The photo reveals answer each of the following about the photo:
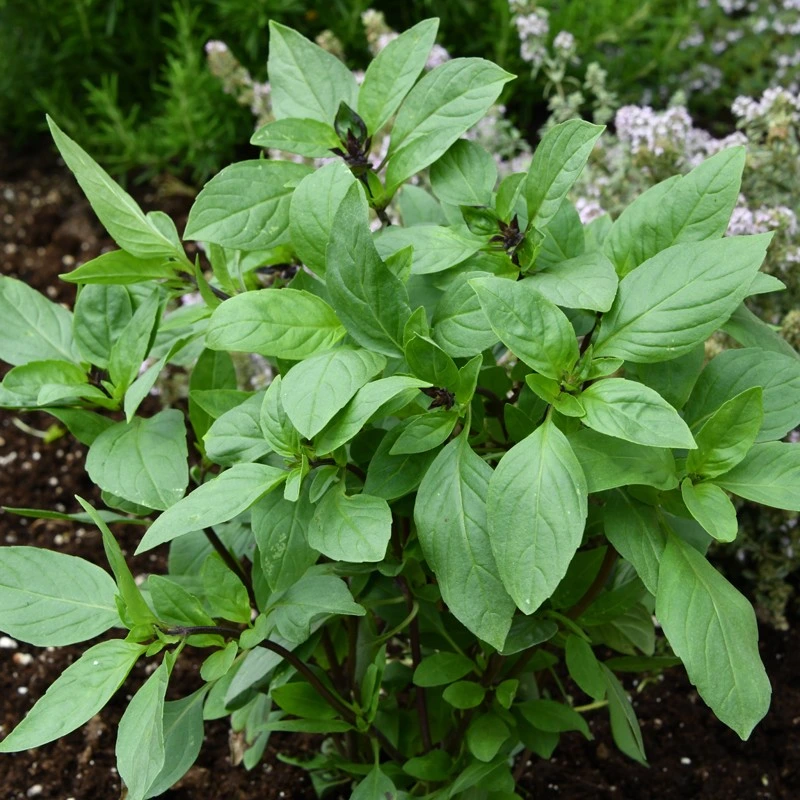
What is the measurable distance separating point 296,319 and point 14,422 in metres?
2.05

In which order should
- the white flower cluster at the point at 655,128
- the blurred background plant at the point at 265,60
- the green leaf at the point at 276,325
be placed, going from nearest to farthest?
the green leaf at the point at 276,325
the white flower cluster at the point at 655,128
the blurred background plant at the point at 265,60

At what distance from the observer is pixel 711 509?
1062mm

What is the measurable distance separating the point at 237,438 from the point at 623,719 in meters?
0.71

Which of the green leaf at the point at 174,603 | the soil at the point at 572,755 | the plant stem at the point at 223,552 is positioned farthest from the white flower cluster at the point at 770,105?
the green leaf at the point at 174,603

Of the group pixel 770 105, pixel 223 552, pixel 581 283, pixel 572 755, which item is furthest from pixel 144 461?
pixel 770 105

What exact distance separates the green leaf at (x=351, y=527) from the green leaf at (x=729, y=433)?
34cm

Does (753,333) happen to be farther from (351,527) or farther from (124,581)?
(124,581)

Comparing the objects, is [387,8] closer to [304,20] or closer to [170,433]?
[304,20]

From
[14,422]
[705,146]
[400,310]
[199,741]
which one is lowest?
[14,422]

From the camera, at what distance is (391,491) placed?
3.72 ft

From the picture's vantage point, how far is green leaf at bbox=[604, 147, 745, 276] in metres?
1.12

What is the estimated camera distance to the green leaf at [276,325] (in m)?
1.06

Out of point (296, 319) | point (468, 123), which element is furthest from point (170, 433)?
point (468, 123)

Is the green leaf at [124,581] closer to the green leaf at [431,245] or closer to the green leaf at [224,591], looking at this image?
the green leaf at [224,591]
